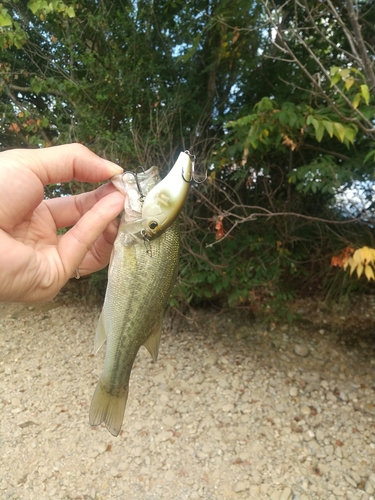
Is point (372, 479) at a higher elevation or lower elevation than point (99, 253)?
lower

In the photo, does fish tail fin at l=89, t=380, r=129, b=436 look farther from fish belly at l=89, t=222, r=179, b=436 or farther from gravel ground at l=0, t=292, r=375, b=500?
gravel ground at l=0, t=292, r=375, b=500

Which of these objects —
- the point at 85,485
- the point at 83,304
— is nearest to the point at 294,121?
the point at 85,485

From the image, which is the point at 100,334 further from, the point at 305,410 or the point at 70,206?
the point at 305,410

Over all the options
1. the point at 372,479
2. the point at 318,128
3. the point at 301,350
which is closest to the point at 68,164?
the point at 318,128

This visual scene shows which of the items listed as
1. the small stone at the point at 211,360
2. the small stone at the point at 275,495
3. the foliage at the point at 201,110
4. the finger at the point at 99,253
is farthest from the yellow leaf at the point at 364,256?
the small stone at the point at 211,360

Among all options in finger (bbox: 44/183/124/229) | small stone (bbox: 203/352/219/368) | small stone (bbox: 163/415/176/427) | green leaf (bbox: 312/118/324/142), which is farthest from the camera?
small stone (bbox: 203/352/219/368)

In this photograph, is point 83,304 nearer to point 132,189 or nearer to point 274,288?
point 274,288

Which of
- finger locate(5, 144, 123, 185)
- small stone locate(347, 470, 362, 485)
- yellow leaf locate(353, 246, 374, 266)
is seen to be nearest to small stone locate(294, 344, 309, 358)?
small stone locate(347, 470, 362, 485)
